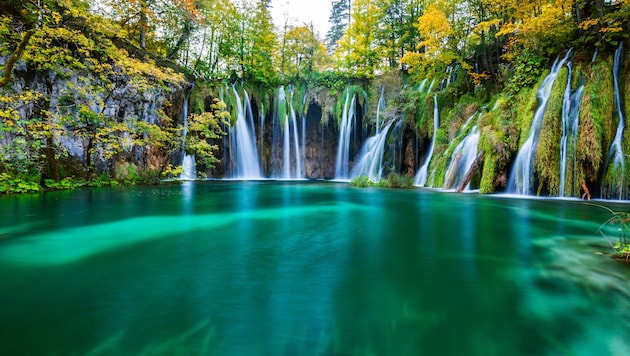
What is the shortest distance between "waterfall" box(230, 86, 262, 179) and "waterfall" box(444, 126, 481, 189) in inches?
536

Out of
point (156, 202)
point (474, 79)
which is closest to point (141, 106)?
point (156, 202)

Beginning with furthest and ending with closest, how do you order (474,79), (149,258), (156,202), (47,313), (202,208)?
(474,79)
(156,202)
(202,208)
(149,258)
(47,313)

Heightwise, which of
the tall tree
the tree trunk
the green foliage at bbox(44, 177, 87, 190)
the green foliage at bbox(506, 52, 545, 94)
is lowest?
the green foliage at bbox(44, 177, 87, 190)

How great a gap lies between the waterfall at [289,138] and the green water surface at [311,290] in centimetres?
1740

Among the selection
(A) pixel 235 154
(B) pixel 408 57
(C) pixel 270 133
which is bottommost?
(A) pixel 235 154

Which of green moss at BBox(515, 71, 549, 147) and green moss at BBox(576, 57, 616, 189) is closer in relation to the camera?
green moss at BBox(576, 57, 616, 189)

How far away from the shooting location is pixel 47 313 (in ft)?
6.55

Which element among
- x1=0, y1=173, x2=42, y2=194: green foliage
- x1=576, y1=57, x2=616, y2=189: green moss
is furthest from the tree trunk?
x1=576, y1=57, x2=616, y2=189: green moss

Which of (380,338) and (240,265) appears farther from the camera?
(240,265)

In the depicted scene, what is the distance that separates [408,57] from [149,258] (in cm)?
1357

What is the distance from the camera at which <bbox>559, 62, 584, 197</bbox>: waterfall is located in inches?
309

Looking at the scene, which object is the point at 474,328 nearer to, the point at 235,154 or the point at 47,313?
the point at 47,313

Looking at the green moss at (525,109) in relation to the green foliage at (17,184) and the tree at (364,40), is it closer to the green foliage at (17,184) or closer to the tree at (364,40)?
the tree at (364,40)

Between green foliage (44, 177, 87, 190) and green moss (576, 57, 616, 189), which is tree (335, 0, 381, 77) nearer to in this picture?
green moss (576, 57, 616, 189)
